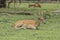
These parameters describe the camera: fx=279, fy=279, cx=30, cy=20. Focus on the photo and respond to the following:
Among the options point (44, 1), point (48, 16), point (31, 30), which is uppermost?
point (31, 30)

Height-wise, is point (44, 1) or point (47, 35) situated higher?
point (47, 35)

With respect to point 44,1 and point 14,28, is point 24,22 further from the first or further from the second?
point 44,1

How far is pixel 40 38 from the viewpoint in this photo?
9.44 meters

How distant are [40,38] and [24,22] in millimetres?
1781

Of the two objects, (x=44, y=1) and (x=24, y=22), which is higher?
(x=24, y=22)

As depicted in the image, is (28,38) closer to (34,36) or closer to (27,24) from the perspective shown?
(34,36)

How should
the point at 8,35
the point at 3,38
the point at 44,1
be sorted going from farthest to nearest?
the point at 44,1
the point at 8,35
the point at 3,38

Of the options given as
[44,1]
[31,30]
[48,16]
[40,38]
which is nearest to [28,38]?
[40,38]

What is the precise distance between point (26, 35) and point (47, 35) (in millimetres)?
762

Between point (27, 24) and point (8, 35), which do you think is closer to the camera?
point (8, 35)

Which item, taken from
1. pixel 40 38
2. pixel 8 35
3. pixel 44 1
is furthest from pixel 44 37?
pixel 44 1

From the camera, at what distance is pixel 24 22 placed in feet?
36.2

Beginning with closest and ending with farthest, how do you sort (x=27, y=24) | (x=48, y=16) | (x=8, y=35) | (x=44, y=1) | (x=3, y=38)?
(x=3, y=38) < (x=8, y=35) < (x=27, y=24) < (x=48, y=16) < (x=44, y=1)

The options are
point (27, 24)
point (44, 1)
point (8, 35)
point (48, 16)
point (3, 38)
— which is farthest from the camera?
point (44, 1)
